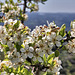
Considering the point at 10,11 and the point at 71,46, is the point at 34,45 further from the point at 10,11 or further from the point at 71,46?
the point at 10,11

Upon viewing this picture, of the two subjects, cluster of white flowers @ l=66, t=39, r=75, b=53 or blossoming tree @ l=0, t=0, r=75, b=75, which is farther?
cluster of white flowers @ l=66, t=39, r=75, b=53

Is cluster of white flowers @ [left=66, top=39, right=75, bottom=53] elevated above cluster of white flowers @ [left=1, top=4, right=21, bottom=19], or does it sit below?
below

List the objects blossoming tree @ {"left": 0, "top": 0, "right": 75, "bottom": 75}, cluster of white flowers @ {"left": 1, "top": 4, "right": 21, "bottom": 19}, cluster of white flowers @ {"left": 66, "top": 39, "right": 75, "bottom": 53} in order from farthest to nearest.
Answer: cluster of white flowers @ {"left": 1, "top": 4, "right": 21, "bottom": 19}
cluster of white flowers @ {"left": 66, "top": 39, "right": 75, "bottom": 53}
blossoming tree @ {"left": 0, "top": 0, "right": 75, "bottom": 75}

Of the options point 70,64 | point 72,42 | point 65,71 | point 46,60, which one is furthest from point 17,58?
point 70,64

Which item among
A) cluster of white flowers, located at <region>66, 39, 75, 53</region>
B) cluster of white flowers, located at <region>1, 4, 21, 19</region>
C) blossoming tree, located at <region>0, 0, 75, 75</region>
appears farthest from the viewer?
cluster of white flowers, located at <region>1, 4, 21, 19</region>

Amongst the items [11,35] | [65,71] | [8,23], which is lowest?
[65,71]

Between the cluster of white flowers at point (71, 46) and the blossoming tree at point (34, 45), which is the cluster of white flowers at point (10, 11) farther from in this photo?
the cluster of white flowers at point (71, 46)

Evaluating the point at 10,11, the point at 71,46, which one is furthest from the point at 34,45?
the point at 10,11

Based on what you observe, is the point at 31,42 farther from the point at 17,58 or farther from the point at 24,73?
the point at 24,73

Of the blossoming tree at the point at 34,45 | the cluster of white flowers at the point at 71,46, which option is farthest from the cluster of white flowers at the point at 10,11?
the cluster of white flowers at the point at 71,46

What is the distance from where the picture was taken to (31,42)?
261 cm

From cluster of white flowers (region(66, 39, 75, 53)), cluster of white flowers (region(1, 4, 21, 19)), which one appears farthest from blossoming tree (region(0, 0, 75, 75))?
cluster of white flowers (region(1, 4, 21, 19))

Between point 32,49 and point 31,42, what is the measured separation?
123mm

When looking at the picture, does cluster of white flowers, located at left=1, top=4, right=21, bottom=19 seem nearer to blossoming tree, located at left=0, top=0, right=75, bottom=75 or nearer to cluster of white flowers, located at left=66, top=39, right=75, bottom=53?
blossoming tree, located at left=0, top=0, right=75, bottom=75
